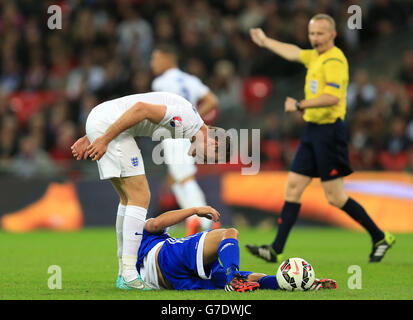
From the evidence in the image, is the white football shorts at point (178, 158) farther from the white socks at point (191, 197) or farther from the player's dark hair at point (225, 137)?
the player's dark hair at point (225, 137)

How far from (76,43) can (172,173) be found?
8.84 m

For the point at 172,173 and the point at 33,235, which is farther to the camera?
the point at 33,235

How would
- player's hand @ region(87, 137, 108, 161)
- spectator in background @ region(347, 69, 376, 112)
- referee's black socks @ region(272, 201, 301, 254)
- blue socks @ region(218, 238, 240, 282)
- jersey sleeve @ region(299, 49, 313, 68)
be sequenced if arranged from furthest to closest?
spectator in background @ region(347, 69, 376, 112)
jersey sleeve @ region(299, 49, 313, 68)
referee's black socks @ region(272, 201, 301, 254)
player's hand @ region(87, 137, 108, 161)
blue socks @ region(218, 238, 240, 282)

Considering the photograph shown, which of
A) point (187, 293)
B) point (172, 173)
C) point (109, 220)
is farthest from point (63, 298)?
point (109, 220)

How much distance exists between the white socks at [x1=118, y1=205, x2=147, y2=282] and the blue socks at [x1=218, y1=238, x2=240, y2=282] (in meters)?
0.79

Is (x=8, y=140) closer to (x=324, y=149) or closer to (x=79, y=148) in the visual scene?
(x=324, y=149)

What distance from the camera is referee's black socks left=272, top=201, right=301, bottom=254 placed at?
8383 millimetres

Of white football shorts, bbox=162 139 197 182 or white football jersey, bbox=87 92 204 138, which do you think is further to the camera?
white football shorts, bbox=162 139 197 182

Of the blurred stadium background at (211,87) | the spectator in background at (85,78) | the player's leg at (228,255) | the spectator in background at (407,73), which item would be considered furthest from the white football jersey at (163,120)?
the spectator in background at (85,78)

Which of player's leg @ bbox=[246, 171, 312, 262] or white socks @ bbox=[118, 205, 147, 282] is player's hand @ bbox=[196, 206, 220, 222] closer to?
white socks @ bbox=[118, 205, 147, 282]

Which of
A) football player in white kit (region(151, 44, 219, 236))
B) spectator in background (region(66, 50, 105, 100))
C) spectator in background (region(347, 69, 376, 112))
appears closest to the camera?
football player in white kit (region(151, 44, 219, 236))

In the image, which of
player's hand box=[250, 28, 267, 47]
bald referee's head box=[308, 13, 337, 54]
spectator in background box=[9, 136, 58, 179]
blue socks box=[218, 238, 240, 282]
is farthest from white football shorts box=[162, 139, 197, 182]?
spectator in background box=[9, 136, 58, 179]

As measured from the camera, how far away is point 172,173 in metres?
10.3

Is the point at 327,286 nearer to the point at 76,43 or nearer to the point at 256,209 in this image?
the point at 256,209
